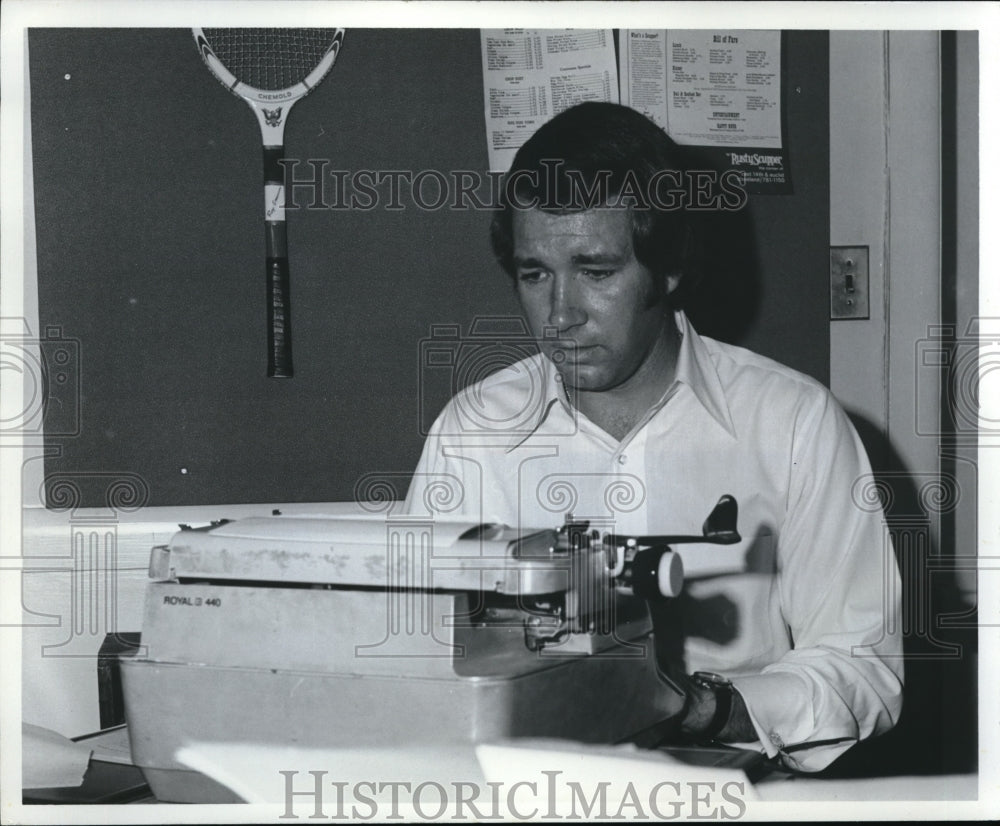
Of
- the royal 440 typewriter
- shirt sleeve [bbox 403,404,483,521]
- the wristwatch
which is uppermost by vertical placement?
shirt sleeve [bbox 403,404,483,521]

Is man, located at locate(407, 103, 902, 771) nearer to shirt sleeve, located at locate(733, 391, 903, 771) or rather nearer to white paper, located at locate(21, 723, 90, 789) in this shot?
shirt sleeve, located at locate(733, 391, 903, 771)

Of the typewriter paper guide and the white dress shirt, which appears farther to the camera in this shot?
the white dress shirt

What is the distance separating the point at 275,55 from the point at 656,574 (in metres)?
1.13

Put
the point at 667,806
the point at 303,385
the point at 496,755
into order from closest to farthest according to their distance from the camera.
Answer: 1. the point at 496,755
2. the point at 667,806
3. the point at 303,385

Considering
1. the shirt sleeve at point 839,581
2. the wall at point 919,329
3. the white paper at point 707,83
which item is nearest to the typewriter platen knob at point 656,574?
the shirt sleeve at point 839,581

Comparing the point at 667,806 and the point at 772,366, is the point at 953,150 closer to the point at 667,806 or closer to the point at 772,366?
the point at 772,366

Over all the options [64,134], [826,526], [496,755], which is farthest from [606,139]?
[496,755]

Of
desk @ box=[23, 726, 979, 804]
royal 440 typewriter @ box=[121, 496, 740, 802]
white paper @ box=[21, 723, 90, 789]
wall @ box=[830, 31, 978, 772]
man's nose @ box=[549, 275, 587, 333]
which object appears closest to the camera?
royal 440 typewriter @ box=[121, 496, 740, 802]

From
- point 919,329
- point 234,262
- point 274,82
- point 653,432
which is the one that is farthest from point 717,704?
point 274,82

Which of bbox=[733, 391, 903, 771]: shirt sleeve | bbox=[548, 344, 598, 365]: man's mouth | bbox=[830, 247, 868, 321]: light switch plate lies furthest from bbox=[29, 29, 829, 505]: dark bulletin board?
bbox=[733, 391, 903, 771]: shirt sleeve

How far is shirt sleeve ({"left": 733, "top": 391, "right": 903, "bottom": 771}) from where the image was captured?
168 centimetres

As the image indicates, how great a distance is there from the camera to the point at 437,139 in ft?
5.99

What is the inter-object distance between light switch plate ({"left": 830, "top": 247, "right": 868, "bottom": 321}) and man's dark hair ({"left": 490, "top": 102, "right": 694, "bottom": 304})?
0.29 meters

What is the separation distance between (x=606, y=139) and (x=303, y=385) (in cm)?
68
